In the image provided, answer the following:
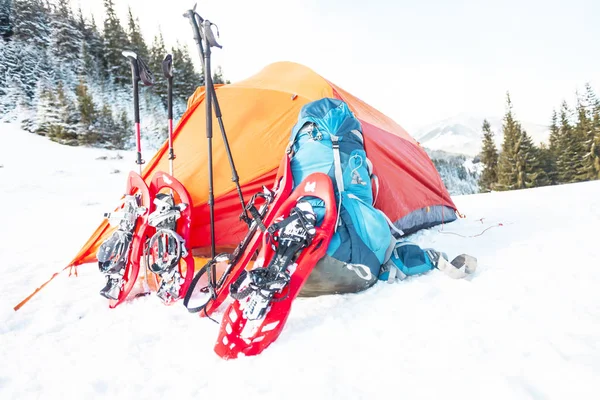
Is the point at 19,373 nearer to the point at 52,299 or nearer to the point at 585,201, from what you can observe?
the point at 52,299

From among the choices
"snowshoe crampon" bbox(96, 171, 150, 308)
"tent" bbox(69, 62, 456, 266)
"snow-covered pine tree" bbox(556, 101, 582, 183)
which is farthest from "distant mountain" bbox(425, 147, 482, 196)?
"snowshoe crampon" bbox(96, 171, 150, 308)

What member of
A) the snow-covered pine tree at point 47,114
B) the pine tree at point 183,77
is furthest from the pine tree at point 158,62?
the snow-covered pine tree at point 47,114

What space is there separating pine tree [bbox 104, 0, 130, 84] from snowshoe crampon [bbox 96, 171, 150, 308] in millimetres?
32678

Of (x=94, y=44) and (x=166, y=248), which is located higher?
(x=94, y=44)

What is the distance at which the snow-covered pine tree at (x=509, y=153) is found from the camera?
25.0 metres

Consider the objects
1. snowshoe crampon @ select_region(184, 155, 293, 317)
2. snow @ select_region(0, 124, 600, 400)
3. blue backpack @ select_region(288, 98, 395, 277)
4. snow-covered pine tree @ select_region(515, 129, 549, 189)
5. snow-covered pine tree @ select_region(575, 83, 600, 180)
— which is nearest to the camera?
snow @ select_region(0, 124, 600, 400)

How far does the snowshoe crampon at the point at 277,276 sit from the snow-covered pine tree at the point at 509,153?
2787cm

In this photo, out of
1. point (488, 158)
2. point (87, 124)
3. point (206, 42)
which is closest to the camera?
point (206, 42)

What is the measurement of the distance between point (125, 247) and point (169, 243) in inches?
14.3

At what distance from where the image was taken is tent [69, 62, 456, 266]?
308cm

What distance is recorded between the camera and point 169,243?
2.57 metres

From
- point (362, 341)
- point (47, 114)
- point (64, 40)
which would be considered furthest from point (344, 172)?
point (64, 40)

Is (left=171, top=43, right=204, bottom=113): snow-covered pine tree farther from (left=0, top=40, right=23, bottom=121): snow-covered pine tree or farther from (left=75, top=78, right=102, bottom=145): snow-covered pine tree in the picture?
(left=0, top=40, right=23, bottom=121): snow-covered pine tree

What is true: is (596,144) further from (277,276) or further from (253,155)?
(277,276)
